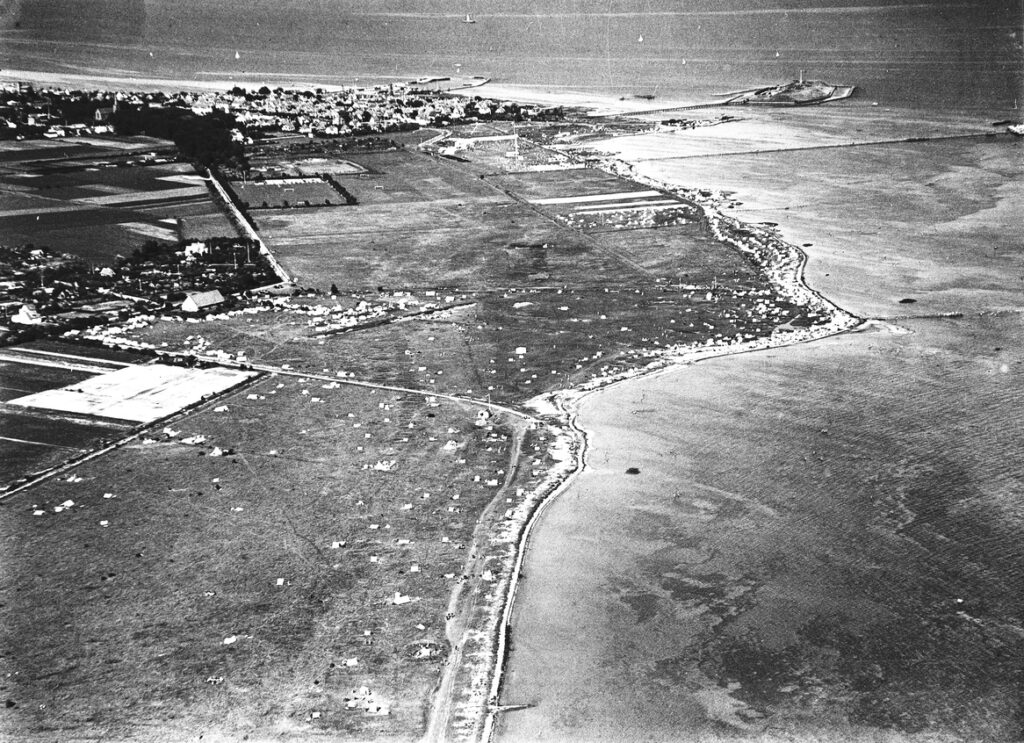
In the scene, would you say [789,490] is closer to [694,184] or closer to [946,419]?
[946,419]

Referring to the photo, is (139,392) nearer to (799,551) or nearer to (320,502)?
(320,502)

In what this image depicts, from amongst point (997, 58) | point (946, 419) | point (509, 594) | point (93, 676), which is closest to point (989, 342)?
point (946, 419)

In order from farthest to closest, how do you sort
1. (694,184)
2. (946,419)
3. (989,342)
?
(694,184)
(989,342)
(946,419)

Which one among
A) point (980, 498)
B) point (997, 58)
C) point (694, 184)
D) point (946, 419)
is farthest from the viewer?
point (997, 58)

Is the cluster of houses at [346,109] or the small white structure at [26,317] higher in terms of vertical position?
the cluster of houses at [346,109]

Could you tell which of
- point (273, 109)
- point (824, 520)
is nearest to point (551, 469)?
point (824, 520)

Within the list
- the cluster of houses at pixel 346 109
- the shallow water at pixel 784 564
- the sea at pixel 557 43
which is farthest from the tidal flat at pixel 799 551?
the sea at pixel 557 43

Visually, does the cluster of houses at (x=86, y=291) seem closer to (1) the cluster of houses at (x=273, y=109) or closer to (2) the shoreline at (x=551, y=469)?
(2) the shoreline at (x=551, y=469)
